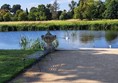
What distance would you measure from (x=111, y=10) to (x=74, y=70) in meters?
62.4

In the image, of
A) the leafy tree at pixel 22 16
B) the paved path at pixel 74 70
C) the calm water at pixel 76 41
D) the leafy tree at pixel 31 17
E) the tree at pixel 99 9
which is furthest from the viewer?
the leafy tree at pixel 31 17

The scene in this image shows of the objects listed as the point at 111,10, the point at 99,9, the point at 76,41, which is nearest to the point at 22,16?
the point at 99,9

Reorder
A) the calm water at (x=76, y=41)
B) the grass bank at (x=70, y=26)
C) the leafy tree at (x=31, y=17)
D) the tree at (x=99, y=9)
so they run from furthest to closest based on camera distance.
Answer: the leafy tree at (x=31, y=17), the tree at (x=99, y=9), the grass bank at (x=70, y=26), the calm water at (x=76, y=41)

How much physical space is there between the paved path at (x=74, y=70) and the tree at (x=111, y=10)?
59.7m

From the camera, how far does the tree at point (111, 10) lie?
232 ft

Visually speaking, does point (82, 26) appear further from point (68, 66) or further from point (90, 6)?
point (68, 66)

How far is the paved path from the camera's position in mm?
7953

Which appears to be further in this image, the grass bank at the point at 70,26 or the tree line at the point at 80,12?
the tree line at the point at 80,12

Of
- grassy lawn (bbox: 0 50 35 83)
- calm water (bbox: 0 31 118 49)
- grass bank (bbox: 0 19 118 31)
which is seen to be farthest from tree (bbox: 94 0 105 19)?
grassy lawn (bbox: 0 50 35 83)

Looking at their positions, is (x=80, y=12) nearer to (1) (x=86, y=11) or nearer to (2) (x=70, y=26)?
(1) (x=86, y=11)

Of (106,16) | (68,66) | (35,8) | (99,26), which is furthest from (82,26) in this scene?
(68,66)

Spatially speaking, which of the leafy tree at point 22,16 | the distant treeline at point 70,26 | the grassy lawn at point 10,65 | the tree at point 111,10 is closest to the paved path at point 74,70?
the grassy lawn at point 10,65

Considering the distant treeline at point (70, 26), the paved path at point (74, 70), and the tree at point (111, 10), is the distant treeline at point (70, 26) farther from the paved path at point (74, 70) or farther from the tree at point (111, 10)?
the paved path at point (74, 70)

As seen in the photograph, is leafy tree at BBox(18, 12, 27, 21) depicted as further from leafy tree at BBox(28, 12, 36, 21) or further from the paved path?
the paved path
